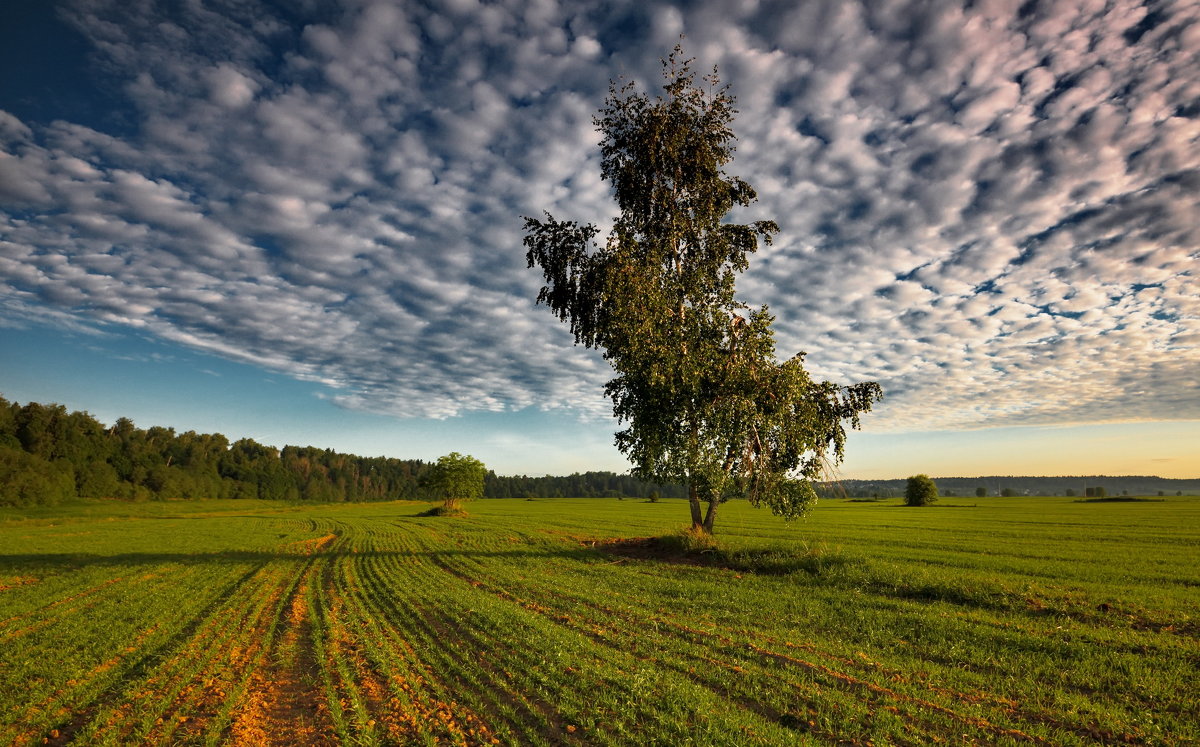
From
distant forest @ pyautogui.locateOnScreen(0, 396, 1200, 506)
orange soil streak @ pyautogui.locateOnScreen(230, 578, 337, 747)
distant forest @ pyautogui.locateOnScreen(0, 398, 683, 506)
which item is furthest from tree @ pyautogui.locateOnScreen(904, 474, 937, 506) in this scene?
orange soil streak @ pyautogui.locateOnScreen(230, 578, 337, 747)

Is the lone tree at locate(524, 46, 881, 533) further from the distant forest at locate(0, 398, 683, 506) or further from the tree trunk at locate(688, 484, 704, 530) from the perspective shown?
the distant forest at locate(0, 398, 683, 506)

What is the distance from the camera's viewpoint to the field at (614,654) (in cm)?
766

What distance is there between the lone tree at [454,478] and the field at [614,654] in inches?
2613

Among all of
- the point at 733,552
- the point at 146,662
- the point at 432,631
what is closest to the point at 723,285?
the point at 733,552

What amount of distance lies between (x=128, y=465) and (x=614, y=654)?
587 ft

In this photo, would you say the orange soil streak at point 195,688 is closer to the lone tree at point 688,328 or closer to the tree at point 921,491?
the lone tree at point 688,328

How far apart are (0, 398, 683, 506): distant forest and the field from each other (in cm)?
9031

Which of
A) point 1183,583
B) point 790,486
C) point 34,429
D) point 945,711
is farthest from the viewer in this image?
point 34,429

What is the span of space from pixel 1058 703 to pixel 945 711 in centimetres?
207

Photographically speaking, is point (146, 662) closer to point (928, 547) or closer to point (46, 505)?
point (928, 547)

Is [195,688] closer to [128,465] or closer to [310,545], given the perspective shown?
[310,545]

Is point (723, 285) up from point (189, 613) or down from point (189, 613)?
up

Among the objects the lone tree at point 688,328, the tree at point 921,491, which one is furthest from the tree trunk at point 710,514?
the tree at point 921,491

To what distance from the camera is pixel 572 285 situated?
84.2 ft
